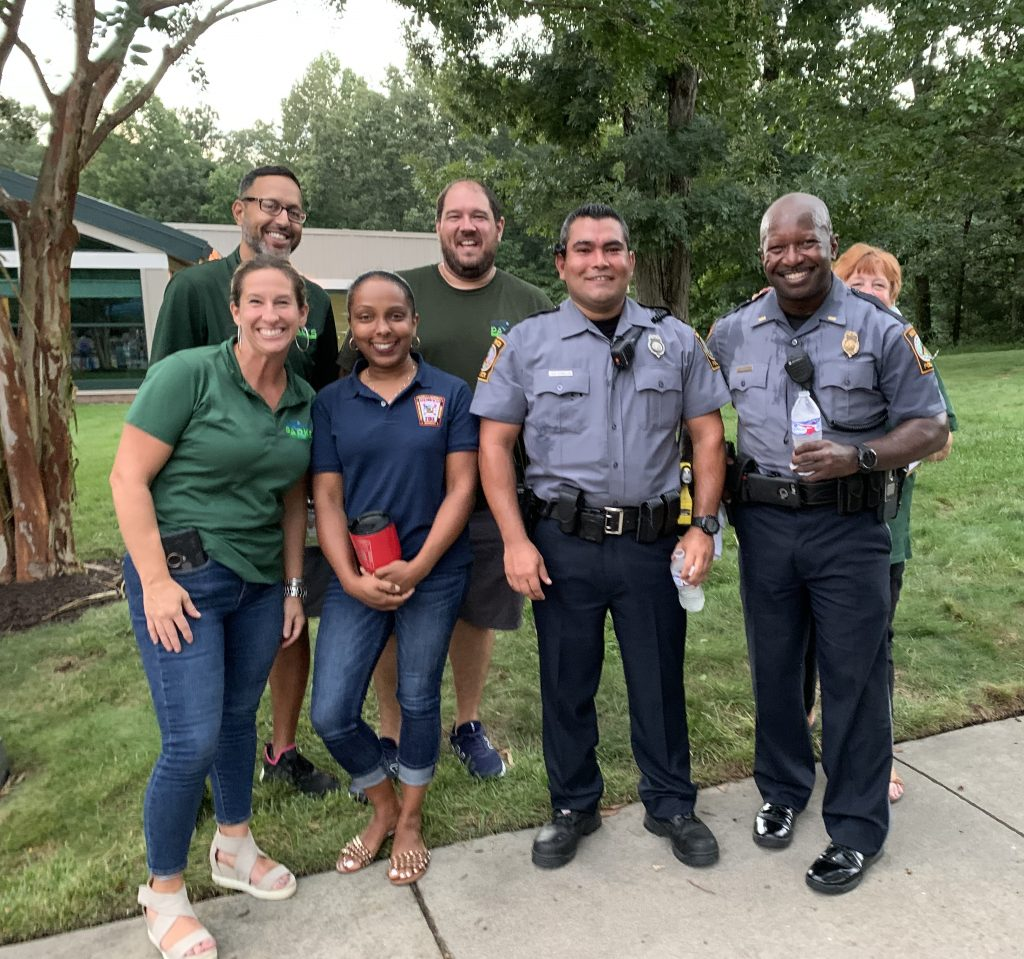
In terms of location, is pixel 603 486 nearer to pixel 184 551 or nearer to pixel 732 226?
pixel 184 551

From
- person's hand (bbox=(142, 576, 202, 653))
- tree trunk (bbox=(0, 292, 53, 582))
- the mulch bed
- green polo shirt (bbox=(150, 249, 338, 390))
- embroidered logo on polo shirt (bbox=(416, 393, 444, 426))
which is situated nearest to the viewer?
person's hand (bbox=(142, 576, 202, 653))

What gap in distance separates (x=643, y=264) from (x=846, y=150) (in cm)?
398

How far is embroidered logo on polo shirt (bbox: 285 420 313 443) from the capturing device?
2.53 meters

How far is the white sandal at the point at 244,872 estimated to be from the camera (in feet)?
8.57

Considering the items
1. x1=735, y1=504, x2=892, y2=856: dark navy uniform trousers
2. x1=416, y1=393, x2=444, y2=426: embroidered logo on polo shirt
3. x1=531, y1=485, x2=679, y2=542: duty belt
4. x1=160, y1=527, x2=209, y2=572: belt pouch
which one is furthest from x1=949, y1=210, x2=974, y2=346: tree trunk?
x1=160, y1=527, x2=209, y2=572: belt pouch

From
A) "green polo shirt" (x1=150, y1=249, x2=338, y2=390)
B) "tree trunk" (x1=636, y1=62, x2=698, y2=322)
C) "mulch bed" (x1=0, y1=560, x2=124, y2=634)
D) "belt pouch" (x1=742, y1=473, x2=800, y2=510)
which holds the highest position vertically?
"tree trunk" (x1=636, y1=62, x2=698, y2=322)

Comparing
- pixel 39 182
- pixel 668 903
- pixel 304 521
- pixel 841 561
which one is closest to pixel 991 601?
pixel 841 561

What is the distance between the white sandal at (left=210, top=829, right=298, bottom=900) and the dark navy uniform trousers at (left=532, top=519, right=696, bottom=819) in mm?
902

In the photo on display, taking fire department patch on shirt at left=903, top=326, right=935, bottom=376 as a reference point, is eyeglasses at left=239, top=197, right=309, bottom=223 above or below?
above

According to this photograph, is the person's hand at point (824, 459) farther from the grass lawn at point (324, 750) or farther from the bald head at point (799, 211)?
the grass lawn at point (324, 750)

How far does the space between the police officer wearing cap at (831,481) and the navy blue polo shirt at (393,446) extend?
966 millimetres

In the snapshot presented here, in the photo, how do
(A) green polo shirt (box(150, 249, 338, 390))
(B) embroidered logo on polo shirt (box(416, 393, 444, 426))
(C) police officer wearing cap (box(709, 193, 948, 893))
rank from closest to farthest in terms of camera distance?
1. (C) police officer wearing cap (box(709, 193, 948, 893))
2. (B) embroidered logo on polo shirt (box(416, 393, 444, 426))
3. (A) green polo shirt (box(150, 249, 338, 390))

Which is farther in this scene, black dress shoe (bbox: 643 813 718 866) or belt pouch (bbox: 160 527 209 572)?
black dress shoe (bbox: 643 813 718 866)

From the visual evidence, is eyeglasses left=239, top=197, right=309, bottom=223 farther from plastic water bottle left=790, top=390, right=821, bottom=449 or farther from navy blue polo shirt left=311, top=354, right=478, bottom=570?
plastic water bottle left=790, top=390, right=821, bottom=449
